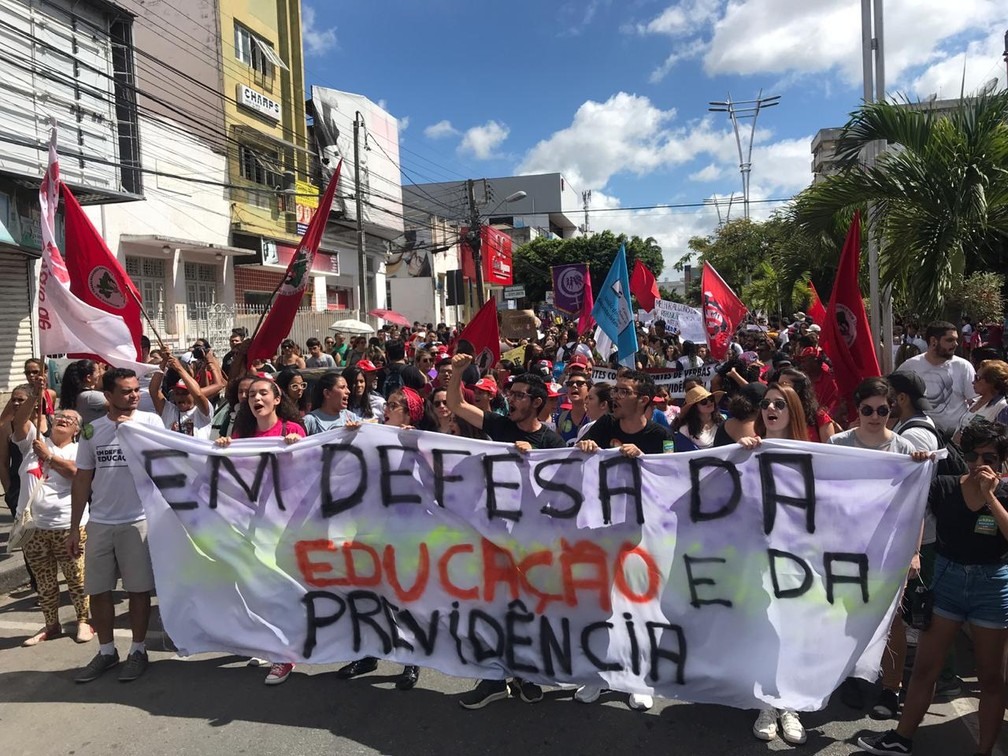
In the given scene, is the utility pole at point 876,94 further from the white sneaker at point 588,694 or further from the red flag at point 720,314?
the white sneaker at point 588,694

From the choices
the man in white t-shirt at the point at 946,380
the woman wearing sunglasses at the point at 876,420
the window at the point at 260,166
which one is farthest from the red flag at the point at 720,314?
the window at the point at 260,166

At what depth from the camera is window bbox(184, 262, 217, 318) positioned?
20031 mm

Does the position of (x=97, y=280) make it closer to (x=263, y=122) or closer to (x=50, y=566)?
(x=50, y=566)

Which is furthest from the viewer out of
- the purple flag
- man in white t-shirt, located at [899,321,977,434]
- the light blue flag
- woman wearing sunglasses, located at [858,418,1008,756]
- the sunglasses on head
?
the purple flag

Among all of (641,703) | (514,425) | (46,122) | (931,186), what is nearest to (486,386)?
(514,425)

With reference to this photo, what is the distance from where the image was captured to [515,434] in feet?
14.3

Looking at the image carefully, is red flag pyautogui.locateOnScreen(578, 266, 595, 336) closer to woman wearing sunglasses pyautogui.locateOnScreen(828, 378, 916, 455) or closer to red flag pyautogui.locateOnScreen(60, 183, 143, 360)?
red flag pyautogui.locateOnScreen(60, 183, 143, 360)

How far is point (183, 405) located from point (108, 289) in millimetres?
1032

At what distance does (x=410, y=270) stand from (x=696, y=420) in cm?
3381

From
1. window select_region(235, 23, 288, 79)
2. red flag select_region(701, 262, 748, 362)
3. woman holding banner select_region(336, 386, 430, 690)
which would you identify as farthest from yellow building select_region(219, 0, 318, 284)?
woman holding banner select_region(336, 386, 430, 690)

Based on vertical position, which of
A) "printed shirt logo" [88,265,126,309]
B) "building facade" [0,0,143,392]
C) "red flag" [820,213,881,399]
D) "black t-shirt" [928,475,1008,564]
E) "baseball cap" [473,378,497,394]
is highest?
"building facade" [0,0,143,392]

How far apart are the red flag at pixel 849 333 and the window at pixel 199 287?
17.6 m

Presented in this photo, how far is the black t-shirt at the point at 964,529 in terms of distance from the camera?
3.00 meters

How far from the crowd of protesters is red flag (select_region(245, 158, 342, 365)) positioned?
1.39 feet
